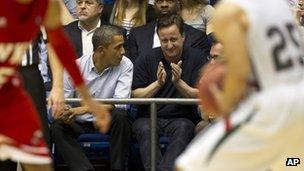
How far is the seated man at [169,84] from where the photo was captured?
9.18 metres

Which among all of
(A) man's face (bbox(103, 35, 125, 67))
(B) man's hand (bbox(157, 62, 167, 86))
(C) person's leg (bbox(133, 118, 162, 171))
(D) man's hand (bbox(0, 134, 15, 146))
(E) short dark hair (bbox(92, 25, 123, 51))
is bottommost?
(C) person's leg (bbox(133, 118, 162, 171))

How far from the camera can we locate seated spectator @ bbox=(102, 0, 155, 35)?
10.5 m

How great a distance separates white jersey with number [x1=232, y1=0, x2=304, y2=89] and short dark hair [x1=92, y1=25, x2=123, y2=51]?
397 cm

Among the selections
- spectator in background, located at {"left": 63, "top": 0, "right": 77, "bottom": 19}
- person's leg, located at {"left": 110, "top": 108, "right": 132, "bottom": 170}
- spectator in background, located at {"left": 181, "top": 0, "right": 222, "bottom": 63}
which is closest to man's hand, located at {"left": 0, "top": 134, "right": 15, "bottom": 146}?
person's leg, located at {"left": 110, "top": 108, "right": 132, "bottom": 170}

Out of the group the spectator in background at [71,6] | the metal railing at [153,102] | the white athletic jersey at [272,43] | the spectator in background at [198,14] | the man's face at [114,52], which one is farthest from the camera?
the spectator in background at [71,6]

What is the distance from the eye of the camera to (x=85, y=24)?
33.5ft

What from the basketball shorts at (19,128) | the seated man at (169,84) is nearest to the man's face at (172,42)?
the seated man at (169,84)

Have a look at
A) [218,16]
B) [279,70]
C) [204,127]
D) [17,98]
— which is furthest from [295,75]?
[204,127]

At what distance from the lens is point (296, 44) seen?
18.7ft

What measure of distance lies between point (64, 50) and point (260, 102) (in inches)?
54.1

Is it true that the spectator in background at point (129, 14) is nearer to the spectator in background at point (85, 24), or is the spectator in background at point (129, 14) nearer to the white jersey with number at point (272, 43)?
the spectator in background at point (85, 24)

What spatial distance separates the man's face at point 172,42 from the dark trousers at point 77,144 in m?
0.69

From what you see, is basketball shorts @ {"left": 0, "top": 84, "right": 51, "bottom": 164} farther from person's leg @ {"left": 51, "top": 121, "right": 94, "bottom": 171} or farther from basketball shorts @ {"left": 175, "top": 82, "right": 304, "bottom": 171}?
person's leg @ {"left": 51, "top": 121, "right": 94, "bottom": 171}

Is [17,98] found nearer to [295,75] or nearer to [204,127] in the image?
[295,75]
